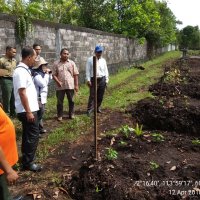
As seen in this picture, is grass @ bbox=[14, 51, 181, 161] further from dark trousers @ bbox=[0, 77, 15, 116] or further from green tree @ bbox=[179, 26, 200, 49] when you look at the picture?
green tree @ bbox=[179, 26, 200, 49]

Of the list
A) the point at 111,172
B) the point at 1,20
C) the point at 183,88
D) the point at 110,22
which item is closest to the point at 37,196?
the point at 111,172

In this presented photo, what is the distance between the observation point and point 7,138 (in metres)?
3.23

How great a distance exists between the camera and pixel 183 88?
11227 millimetres

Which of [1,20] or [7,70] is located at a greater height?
[1,20]

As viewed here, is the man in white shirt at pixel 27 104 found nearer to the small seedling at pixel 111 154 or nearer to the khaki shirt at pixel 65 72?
the small seedling at pixel 111 154

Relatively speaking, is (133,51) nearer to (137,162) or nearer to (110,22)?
(110,22)

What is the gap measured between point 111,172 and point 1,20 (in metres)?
5.78

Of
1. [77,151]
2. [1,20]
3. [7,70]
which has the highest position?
[1,20]

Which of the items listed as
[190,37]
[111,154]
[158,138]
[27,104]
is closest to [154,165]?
[111,154]

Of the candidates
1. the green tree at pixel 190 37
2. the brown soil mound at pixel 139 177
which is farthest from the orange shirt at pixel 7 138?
the green tree at pixel 190 37

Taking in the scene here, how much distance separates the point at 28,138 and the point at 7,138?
6.02 ft

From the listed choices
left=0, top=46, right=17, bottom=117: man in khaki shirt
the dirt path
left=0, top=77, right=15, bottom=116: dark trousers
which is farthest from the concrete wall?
the dirt path

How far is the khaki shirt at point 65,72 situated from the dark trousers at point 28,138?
310cm
